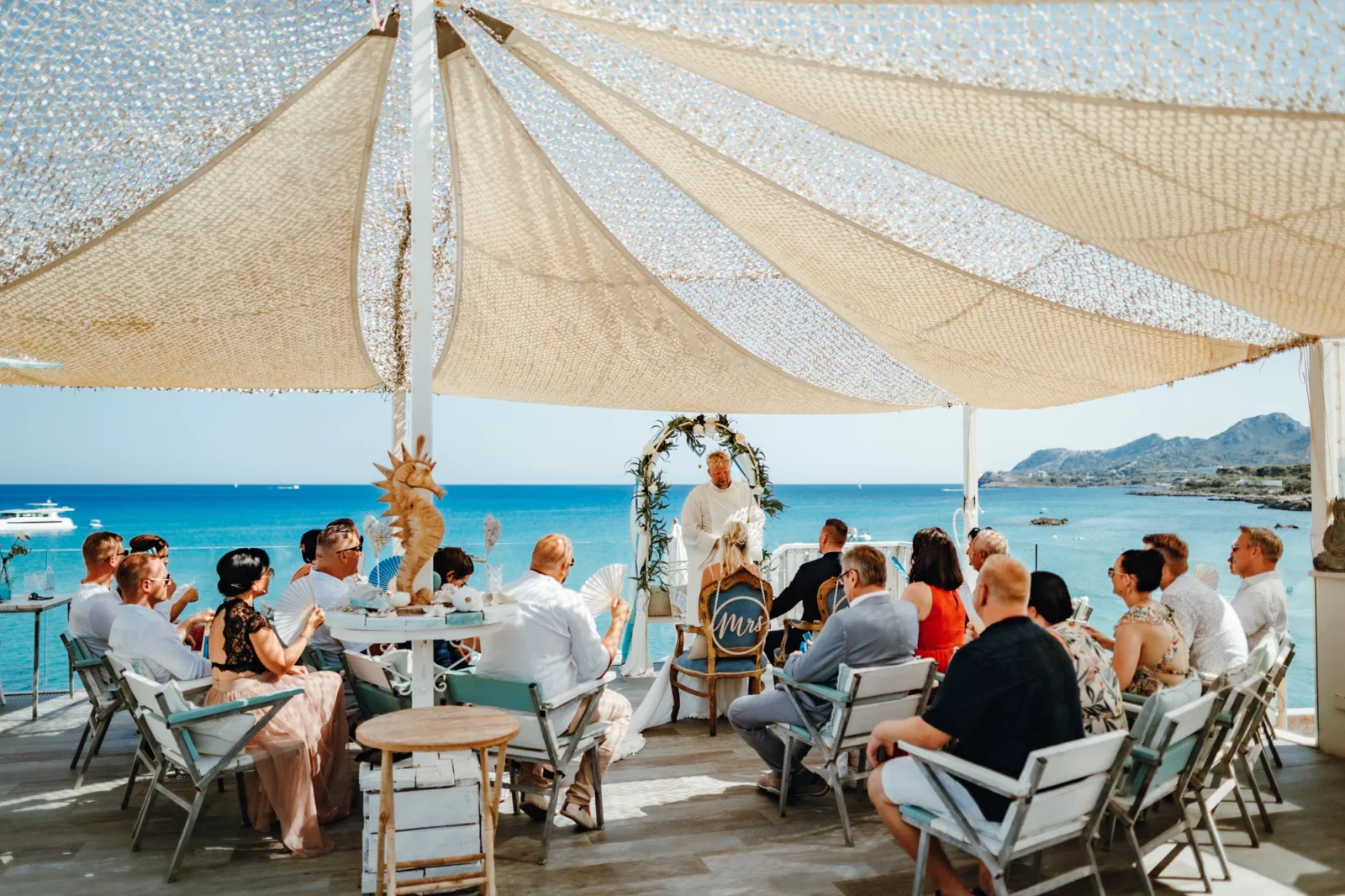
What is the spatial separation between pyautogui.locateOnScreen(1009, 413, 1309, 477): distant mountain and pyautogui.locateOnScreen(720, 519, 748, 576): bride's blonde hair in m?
28.1

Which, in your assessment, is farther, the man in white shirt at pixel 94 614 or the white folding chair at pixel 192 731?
the man in white shirt at pixel 94 614

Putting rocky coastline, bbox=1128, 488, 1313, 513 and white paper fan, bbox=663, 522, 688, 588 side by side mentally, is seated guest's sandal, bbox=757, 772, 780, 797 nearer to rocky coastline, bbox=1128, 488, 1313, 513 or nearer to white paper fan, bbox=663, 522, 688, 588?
white paper fan, bbox=663, 522, 688, 588

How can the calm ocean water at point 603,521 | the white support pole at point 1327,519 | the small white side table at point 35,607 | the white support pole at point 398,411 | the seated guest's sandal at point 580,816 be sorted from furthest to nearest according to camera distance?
the calm ocean water at point 603,521 < the white support pole at point 398,411 < the small white side table at point 35,607 < the white support pole at point 1327,519 < the seated guest's sandal at point 580,816

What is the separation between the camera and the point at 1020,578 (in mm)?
3115

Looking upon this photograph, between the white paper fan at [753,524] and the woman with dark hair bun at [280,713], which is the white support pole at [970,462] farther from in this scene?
the woman with dark hair bun at [280,713]

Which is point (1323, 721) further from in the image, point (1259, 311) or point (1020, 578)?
point (1020, 578)

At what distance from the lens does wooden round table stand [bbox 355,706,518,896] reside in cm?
310

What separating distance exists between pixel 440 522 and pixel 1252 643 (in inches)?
Result: 180

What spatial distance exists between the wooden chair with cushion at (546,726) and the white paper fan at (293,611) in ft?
2.78

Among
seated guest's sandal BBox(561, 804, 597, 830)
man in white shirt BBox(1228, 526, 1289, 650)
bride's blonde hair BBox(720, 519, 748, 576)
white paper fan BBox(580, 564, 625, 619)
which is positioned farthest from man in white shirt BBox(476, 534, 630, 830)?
man in white shirt BBox(1228, 526, 1289, 650)

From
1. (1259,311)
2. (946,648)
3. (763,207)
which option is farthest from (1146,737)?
(763,207)

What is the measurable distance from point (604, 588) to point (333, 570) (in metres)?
1.67

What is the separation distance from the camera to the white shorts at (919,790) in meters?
3.16

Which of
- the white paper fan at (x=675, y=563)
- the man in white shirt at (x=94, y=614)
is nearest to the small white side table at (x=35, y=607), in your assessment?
the man in white shirt at (x=94, y=614)
